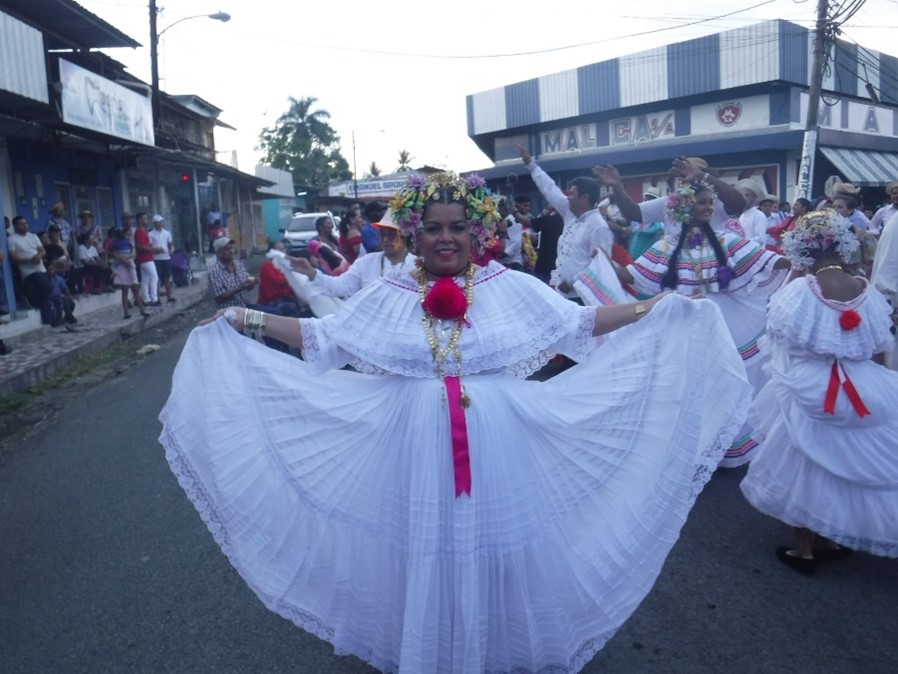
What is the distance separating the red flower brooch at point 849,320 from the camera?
4.54 metres

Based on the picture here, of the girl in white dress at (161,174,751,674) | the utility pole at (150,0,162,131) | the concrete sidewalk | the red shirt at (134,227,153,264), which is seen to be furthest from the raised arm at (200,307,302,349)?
the utility pole at (150,0,162,131)

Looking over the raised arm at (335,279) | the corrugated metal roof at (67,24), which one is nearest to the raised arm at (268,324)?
the raised arm at (335,279)

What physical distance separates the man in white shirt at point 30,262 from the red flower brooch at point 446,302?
1276 cm

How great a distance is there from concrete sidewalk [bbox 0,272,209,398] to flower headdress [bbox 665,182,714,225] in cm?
797

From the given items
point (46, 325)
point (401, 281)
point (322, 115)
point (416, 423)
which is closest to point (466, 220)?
point (401, 281)

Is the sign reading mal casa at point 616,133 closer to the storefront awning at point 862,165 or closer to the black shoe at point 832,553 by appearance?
the storefront awning at point 862,165

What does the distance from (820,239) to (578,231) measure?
4382 mm

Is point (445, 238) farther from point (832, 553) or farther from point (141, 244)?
point (141, 244)

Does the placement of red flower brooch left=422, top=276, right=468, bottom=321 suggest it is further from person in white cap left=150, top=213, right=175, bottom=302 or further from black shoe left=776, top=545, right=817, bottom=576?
person in white cap left=150, top=213, right=175, bottom=302

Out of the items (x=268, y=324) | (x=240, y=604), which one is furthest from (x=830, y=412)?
(x=240, y=604)

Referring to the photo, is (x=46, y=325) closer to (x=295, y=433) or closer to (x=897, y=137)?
(x=295, y=433)

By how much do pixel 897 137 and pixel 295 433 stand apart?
132 feet

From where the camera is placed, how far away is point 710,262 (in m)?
6.16

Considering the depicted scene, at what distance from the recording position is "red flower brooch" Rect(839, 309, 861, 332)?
4544 millimetres
